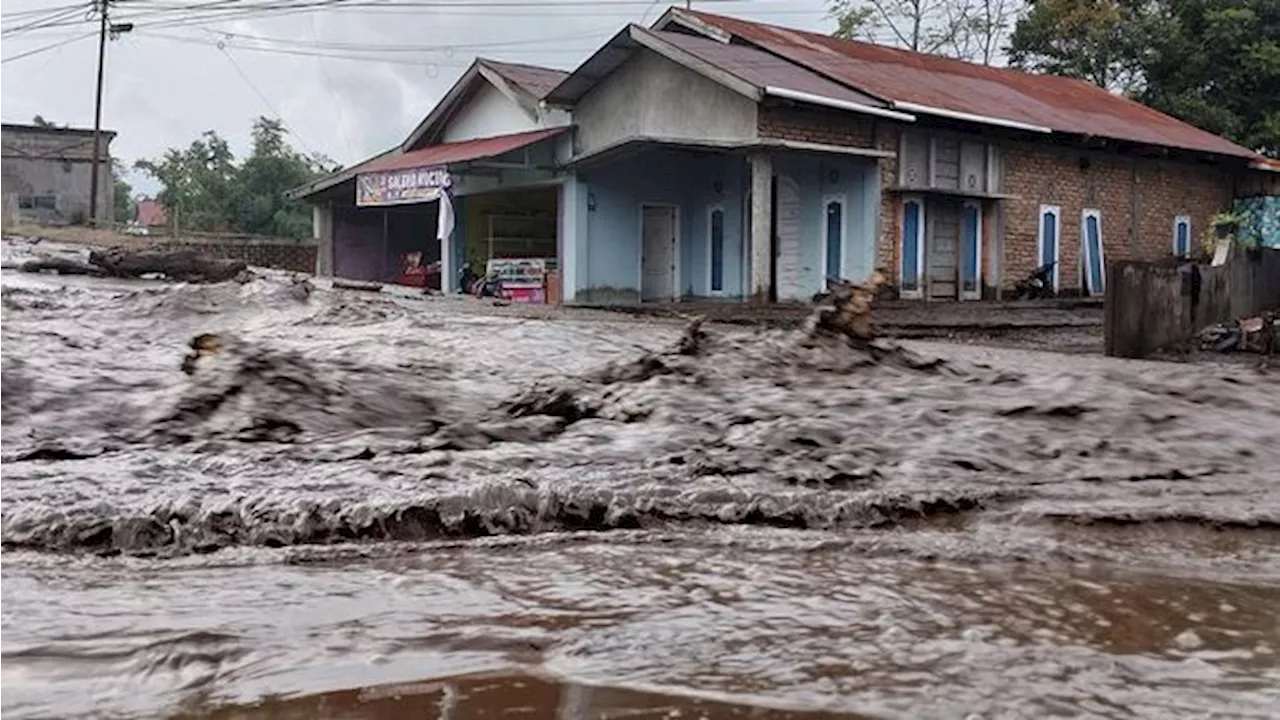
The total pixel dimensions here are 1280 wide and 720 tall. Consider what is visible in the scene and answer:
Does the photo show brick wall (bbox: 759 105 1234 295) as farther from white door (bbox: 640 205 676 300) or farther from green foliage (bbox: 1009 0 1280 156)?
white door (bbox: 640 205 676 300)

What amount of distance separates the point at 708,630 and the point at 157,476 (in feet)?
7.33

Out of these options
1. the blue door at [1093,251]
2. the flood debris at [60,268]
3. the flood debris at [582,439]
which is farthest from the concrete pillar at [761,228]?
the flood debris at [582,439]

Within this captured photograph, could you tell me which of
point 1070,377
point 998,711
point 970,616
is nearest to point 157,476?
point 970,616

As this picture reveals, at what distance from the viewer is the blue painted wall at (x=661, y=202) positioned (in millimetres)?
18531

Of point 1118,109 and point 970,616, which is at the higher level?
point 1118,109

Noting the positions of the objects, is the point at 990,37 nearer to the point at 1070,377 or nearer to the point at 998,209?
the point at 998,209

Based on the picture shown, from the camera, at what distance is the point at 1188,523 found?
11.4 ft

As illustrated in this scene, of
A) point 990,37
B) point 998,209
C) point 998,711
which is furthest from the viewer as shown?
point 990,37

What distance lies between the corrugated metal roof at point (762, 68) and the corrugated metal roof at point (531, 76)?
3.42 m

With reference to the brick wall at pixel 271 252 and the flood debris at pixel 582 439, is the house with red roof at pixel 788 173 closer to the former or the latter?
the brick wall at pixel 271 252

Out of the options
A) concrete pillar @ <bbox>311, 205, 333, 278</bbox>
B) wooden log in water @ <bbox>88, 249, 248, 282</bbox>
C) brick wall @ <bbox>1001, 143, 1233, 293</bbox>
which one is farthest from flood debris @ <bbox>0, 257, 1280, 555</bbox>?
concrete pillar @ <bbox>311, 205, 333, 278</bbox>

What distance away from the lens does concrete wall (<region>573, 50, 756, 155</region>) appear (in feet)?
53.1

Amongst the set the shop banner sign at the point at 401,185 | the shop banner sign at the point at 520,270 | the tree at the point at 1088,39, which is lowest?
the shop banner sign at the point at 520,270

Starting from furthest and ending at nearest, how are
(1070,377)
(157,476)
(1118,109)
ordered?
(1118,109) < (1070,377) < (157,476)
